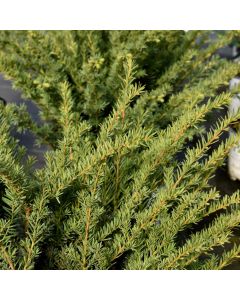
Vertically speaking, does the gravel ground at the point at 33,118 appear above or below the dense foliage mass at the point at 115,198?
below

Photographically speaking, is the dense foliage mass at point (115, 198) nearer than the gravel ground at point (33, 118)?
Yes

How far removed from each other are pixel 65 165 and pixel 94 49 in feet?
3.25

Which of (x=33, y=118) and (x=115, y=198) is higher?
(x=115, y=198)

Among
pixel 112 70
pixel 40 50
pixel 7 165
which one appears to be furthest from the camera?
pixel 40 50

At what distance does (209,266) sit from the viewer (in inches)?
49.0

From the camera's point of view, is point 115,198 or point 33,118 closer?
point 115,198

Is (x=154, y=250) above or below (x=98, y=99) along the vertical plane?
below

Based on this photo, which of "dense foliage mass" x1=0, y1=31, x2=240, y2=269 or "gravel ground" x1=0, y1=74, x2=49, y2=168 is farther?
"gravel ground" x1=0, y1=74, x2=49, y2=168

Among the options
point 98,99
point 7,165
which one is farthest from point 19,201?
point 98,99

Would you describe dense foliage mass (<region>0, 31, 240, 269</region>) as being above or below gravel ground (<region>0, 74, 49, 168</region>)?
above

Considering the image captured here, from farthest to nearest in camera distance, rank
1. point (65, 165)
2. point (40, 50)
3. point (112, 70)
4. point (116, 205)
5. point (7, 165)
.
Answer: point (40, 50), point (112, 70), point (116, 205), point (65, 165), point (7, 165)

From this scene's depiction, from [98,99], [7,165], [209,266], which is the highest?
[7,165]

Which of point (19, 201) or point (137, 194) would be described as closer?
point (19, 201)

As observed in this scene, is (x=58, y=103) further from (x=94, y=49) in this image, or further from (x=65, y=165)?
(x=65, y=165)
